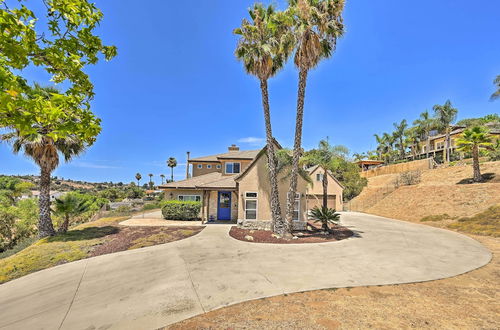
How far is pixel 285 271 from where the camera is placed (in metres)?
7.97

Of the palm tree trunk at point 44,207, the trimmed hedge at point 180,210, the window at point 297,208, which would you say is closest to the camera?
the palm tree trunk at point 44,207

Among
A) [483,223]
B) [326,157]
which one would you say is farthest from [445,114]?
[326,157]

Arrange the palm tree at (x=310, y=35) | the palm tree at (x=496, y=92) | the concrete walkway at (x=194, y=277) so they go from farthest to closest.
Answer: the palm tree at (x=496, y=92) < the palm tree at (x=310, y=35) < the concrete walkway at (x=194, y=277)

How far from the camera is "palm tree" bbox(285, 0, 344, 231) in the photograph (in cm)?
1229

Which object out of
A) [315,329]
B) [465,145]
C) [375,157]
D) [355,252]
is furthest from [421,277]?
[375,157]

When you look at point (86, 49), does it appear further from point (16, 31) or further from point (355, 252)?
point (355, 252)

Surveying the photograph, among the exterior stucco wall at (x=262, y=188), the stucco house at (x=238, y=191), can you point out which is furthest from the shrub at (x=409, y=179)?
the exterior stucco wall at (x=262, y=188)

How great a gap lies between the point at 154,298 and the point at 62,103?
5.54 meters

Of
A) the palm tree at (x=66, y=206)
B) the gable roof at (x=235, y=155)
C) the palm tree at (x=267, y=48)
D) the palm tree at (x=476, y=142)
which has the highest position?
the palm tree at (x=267, y=48)

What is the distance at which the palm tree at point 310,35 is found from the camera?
12.3 metres

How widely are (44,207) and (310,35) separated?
20.0 m

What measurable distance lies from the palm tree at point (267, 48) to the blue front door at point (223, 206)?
6.26 meters

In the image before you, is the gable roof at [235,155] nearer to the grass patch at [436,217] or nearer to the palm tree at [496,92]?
the grass patch at [436,217]

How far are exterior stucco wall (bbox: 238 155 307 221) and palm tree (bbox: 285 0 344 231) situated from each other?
254cm
